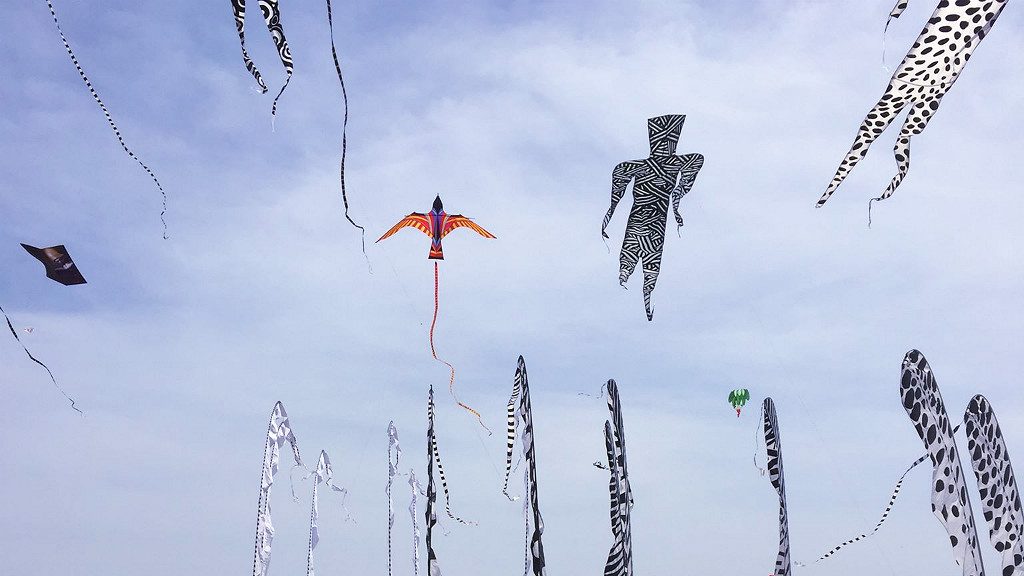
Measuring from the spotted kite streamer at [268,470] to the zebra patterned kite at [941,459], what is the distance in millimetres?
17575

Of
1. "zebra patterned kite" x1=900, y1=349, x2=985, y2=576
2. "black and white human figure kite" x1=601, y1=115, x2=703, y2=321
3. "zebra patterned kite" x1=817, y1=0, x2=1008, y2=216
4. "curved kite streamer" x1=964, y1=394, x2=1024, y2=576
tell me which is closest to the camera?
"zebra patterned kite" x1=817, y1=0, x2=1008, y2=216

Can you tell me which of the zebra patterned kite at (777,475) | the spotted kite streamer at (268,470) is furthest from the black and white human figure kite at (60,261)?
the zebra patterned kite at (777,475)

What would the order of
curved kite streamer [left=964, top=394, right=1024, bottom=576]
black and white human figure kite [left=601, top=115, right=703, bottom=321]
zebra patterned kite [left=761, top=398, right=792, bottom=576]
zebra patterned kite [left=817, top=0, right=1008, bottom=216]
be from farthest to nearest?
1. black and white human figure kite [left=601, top=115, right=703, bottom=321]
2. zebra patterned kite [left=761, top=398, right=792, bottom=576]
3. curved kite streamer [left=964, top=394, right=1024, bottom=576]
4. zebra patterned kite [left=817, top=0, right=1008, bottom=216]

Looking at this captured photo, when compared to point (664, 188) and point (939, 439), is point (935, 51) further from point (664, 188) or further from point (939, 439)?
point (664, 188)

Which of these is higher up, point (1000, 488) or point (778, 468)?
point (778, 468)

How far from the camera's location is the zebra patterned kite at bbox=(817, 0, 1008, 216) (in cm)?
1045

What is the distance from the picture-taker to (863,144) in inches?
417

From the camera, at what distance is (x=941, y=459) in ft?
45.0

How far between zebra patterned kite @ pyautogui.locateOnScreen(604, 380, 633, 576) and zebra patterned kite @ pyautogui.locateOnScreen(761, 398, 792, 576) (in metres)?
3.17

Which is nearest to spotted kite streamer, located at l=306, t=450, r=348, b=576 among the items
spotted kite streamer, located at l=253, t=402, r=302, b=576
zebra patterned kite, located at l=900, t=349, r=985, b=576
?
spotted kite streamer, located at l=253, t=402, r=302, b=576

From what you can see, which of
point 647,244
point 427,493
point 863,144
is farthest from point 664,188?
point 863,144

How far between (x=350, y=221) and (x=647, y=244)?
52.7 feet

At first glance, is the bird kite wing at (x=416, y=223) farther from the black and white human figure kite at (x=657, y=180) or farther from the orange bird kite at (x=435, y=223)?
the black and white human figure kite at (x=657, y=180)

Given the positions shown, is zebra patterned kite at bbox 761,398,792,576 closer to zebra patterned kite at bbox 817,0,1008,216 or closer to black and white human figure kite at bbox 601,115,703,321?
black and white human figure kite at bbox 601,115,703,321
